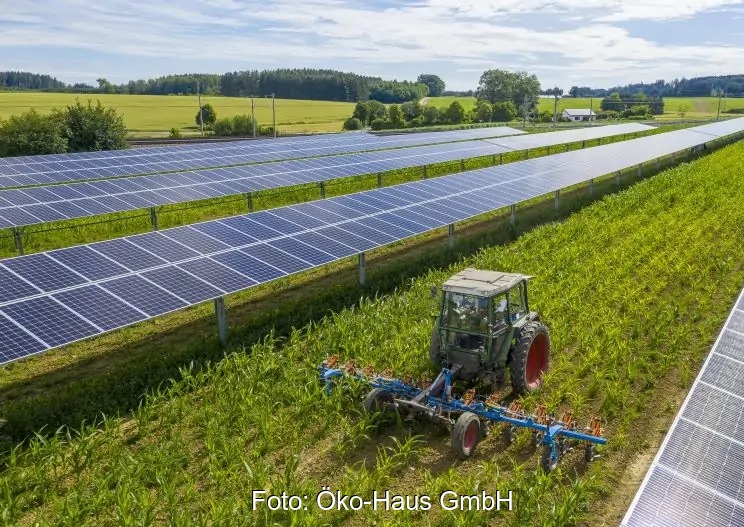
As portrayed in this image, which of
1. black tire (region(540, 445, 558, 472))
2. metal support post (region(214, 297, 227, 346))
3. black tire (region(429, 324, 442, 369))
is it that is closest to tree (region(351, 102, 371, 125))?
metal support post (region(214, 297, 227, 346))

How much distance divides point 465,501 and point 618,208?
803 inches

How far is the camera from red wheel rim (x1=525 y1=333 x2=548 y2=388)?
1059 centimetres

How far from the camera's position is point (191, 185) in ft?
81.7

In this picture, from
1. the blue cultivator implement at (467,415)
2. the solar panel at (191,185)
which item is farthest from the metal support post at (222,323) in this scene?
the solar panel at (191,185)

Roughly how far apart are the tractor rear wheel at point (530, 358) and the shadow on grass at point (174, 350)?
213 inches

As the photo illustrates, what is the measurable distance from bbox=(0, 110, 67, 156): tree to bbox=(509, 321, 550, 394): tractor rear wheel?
4030 centimetres

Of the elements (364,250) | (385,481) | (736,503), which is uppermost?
(364,250)

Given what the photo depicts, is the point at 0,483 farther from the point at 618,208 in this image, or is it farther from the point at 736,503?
the point at 618,208

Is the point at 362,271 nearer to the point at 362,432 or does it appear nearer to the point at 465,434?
the point at 362,432

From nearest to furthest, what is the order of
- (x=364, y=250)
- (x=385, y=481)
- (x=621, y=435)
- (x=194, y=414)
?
(x=385, y=481), (x=621, y=435), (x=194, y=414), (x=364, y=250)

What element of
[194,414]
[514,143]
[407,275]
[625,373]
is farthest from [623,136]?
[194,414]

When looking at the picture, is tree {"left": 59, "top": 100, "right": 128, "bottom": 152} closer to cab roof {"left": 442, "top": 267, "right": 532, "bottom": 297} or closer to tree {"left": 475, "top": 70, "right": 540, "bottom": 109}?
cab roof {"left": 442, "top": 267, "right": 532, "bottom": 297}

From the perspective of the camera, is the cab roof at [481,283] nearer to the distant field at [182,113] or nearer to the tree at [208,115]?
the distant field at [182,113]

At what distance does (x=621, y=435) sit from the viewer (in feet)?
30.6
